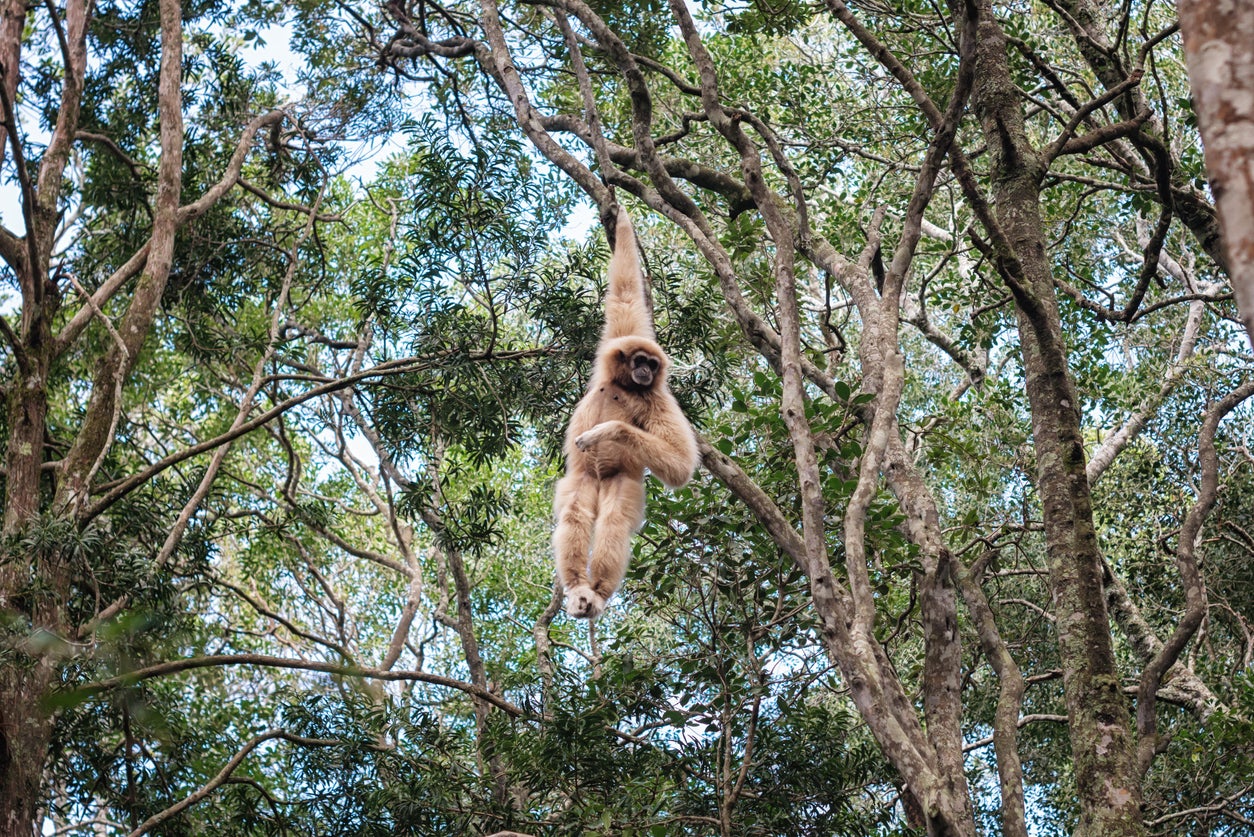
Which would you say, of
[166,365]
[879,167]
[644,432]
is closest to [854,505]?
[644,432]

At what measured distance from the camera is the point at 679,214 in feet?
20.1

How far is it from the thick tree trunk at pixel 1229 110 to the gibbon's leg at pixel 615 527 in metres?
5.33

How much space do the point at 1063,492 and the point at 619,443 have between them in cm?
296

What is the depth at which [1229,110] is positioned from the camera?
5.34 ft

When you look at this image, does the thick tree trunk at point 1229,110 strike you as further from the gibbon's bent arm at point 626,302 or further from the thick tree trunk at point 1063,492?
the gibbon's bent arm at point 626,302

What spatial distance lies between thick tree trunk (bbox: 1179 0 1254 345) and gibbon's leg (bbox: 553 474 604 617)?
5.16 metres

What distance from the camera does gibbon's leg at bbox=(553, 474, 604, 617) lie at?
6.57 metres

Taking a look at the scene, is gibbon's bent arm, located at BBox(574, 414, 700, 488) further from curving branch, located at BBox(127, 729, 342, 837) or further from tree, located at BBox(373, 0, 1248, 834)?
curving branch, located at BBox(127, 729, 342, 837)

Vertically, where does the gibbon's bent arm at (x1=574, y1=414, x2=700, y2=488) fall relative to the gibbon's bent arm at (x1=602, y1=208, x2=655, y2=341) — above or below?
below

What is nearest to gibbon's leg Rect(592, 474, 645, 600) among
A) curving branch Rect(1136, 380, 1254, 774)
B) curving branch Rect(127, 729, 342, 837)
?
curving branch Rect(127, 729, 342, 837)

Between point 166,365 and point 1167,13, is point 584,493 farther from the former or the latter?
point 1167,13

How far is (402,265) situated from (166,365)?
7.74 m

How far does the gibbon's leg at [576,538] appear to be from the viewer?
259 inches

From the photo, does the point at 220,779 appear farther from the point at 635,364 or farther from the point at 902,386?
the point at 902,386
